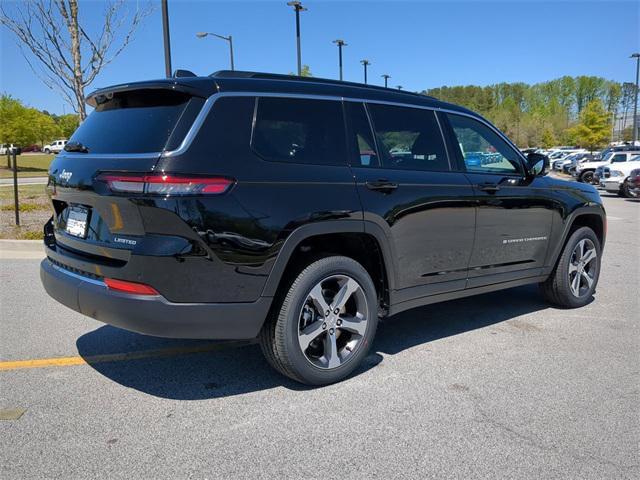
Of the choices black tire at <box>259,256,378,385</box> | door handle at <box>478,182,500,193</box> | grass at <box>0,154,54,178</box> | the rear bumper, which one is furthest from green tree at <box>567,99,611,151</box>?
the rear bumper

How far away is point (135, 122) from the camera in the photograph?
333 cm

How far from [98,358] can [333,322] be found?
5.98ft

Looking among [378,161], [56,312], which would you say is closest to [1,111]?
[56,312]

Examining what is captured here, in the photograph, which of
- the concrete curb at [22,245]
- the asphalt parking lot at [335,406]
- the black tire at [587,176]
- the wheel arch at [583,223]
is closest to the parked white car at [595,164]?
the black tire at [587,176]

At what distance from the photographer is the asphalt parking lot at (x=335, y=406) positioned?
8.96ft

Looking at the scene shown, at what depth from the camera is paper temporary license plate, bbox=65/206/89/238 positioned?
3.38 meters

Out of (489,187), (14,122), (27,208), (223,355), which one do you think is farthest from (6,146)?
(489,187)

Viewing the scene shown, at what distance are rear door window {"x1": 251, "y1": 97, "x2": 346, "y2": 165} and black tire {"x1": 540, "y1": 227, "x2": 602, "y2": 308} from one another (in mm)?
2931

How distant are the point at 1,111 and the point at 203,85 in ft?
144

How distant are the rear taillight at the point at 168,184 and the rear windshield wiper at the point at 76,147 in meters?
0.62

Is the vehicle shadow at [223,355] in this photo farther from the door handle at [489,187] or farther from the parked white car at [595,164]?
the parked white car at [595,164]

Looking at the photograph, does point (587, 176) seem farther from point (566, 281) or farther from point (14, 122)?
point (14, 122)

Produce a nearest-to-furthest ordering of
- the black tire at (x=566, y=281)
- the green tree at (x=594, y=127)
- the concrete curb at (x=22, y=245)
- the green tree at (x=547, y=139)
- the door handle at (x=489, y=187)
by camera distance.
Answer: the door handle at (x=489, y=187)
the black tire at (x=566, y=281)
the concrete curb at (x=22, y=245)
the green tree at (x=594, y=127)
the green tree at (x=547, y=139)

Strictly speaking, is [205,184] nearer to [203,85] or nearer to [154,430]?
[203,85]
